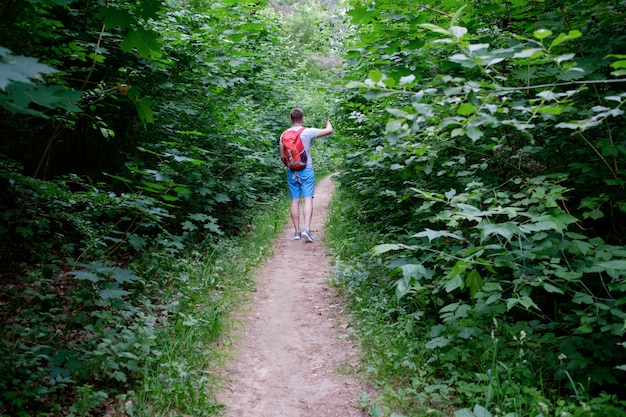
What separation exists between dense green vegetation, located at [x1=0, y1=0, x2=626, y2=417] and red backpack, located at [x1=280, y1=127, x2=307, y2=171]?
1643 millimetres

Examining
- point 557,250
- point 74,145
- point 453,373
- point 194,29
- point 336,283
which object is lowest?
point 336,283

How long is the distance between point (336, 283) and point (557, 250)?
10.8 feet

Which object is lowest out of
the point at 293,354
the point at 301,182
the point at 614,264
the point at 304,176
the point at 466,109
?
the point at 293,354

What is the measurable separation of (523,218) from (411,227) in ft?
6.40

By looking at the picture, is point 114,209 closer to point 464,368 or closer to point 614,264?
point 464,368

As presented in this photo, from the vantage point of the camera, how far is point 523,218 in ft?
11.4

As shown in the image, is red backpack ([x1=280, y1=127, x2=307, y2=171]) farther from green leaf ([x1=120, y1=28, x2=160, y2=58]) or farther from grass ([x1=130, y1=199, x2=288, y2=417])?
green leaf ([x1=120, y1=28, x2=160, y2=58])

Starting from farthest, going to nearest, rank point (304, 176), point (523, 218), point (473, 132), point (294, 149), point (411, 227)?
1. point (304, 176)
2. point (294, 149)
3. point (411, 227)
4. point (523, 218)
5. point (473, 132)

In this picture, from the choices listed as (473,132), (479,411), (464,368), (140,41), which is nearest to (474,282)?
(479,411)

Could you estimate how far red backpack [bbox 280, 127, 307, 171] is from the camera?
7781 mm

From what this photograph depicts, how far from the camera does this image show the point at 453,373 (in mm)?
3404

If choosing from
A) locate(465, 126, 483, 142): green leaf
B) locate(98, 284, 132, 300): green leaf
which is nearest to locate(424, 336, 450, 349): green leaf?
locate(465, 126, 483, 142): green leaf

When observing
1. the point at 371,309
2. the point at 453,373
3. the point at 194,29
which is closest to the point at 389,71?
the point at 371,309

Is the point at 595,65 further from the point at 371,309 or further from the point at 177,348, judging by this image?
the point at 177,348
